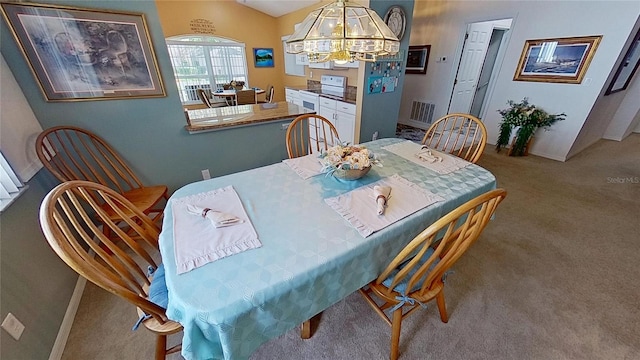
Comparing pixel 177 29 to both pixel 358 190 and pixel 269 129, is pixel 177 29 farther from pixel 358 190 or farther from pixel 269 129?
pixel 358 190

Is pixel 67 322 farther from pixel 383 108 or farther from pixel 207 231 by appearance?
pixel 383 108

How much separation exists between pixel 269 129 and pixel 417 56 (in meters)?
3.82

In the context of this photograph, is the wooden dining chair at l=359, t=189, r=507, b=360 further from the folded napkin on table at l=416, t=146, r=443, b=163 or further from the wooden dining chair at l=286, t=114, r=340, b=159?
the wooden dining chair at l=286, t=114, r=340, b=159

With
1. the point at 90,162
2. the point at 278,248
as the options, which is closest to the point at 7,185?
the point at 90,162

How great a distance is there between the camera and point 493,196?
833mm

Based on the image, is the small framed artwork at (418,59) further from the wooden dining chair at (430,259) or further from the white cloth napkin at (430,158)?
the wooden dining chair at (430,259)

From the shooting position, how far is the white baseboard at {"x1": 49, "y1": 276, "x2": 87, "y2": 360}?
1.22m

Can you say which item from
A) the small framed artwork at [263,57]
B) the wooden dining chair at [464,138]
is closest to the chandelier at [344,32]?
the wooden dining chair at [464,138]

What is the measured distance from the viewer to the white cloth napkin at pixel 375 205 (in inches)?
40.5

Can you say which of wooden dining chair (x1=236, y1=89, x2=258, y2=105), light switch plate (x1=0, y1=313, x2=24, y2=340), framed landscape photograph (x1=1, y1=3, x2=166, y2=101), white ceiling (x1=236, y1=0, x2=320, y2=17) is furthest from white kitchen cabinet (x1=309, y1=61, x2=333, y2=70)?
light switch plate (x1=0, y1=313, x2=24, y2=340)

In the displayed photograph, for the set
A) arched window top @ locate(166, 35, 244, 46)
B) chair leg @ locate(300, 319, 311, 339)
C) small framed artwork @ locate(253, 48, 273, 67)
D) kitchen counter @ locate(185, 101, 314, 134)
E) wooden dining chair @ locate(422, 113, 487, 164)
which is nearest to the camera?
chair leg @ locate(300, 319, 311, 339)

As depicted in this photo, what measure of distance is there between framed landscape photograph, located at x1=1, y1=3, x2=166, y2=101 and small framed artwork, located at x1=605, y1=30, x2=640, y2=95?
17.5 ft

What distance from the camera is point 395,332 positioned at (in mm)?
1179

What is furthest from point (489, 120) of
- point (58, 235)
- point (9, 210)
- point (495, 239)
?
point (9, 210)
